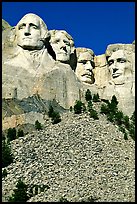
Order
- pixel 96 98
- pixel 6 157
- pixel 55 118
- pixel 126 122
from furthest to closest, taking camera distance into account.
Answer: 1. pixel 96 98
2. pixel 126 122
3. pixel 55 118
4. pixel 6 157

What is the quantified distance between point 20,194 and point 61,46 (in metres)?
13.3

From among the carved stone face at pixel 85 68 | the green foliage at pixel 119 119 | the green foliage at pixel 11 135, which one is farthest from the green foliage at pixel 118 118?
the carved stone face at pixel 85 68

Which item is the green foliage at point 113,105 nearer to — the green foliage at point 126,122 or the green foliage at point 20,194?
the green foliage at point 126,122

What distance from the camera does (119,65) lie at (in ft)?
132

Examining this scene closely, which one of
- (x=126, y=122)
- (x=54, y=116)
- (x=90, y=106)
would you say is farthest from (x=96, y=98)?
(x=54, y=116)

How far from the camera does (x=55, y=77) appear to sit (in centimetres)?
3716

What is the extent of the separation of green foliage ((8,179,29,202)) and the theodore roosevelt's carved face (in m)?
12.0

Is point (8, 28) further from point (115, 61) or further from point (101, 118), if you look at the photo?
point (101, 118)

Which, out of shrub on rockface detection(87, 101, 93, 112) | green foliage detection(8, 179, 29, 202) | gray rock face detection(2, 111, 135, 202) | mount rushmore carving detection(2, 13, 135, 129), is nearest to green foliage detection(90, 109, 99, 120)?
gray rock face detection(2, 111, 135, 202)

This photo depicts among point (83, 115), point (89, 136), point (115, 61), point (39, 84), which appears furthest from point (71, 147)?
point (115, 61)

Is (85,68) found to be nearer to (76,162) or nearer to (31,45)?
(31,45)

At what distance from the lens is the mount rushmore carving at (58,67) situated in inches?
1444

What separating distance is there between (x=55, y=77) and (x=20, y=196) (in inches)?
415

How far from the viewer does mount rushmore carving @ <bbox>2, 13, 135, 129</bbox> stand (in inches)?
1444
